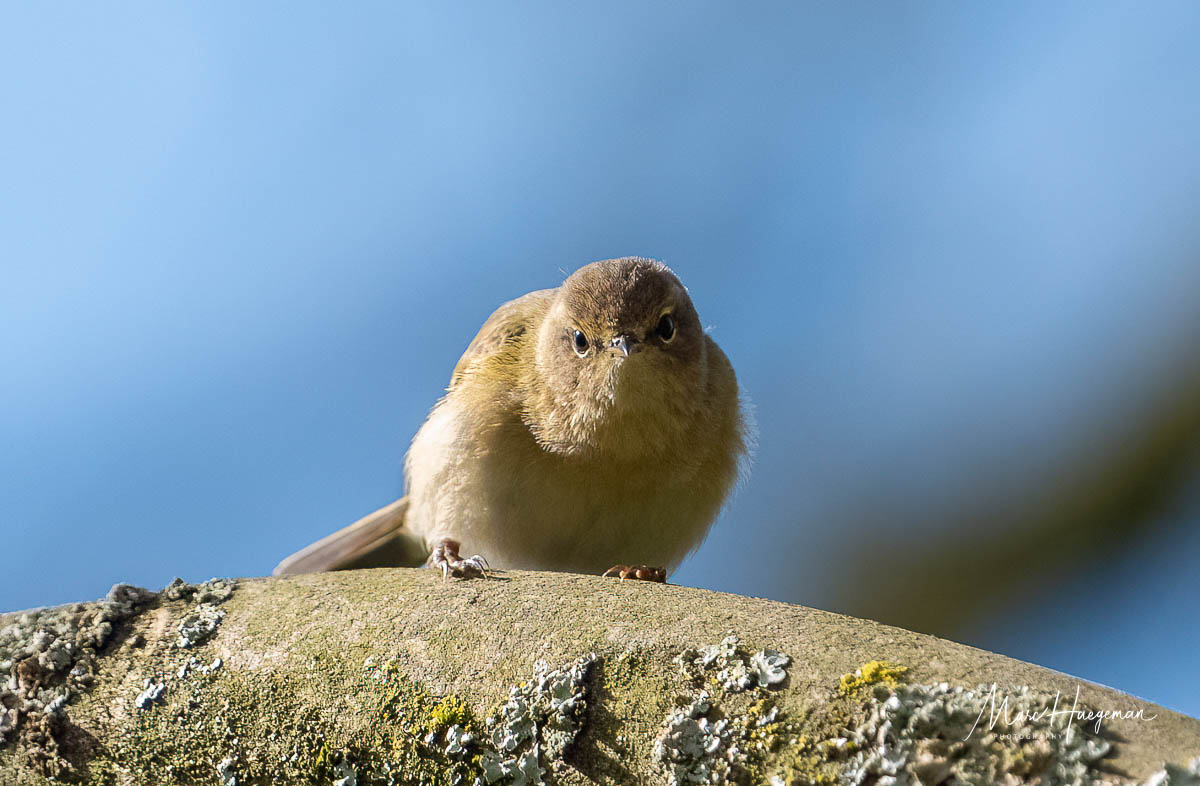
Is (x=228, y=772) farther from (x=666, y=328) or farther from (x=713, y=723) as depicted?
(x=666, y=328)

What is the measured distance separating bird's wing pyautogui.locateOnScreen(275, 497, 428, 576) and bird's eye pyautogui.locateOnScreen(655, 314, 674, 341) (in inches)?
71.1

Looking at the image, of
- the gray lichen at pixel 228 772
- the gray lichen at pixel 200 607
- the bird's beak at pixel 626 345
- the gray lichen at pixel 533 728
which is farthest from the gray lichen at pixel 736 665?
the bird's beak at pixel 626 345

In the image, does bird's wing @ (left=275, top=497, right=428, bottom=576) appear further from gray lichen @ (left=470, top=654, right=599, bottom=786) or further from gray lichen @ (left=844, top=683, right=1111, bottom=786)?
gray lichen @ (left=844, top=683, right=1111, bottom=786)

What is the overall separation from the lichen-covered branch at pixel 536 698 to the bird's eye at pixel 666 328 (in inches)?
87.7

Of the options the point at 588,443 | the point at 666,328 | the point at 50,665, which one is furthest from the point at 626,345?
the point at 50,665

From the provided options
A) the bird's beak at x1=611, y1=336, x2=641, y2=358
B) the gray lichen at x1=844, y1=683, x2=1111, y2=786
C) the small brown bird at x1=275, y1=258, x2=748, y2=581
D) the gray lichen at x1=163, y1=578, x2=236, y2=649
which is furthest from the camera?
the bird's beak at x1=611, y1=336, x2=641, y2=358

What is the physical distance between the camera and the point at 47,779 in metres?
2.17

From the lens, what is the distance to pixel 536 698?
2146 mm

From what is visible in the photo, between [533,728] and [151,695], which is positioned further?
[151,695]

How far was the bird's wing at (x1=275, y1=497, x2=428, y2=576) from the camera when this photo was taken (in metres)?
4.92

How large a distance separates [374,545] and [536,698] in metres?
3.15

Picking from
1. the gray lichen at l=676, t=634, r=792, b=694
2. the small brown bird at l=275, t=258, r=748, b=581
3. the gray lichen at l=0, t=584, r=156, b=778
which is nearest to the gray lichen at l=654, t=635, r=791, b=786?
the gray lichen at l=676, t=634, r=792, b=694

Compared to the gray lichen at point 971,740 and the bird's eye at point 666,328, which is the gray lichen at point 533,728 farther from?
the bird's eye at point 666,328

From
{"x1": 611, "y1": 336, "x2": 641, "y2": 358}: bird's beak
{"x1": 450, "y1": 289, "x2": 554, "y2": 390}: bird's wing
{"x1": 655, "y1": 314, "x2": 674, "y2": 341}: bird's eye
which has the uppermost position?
{"x1": 450, "y1": 289, "x2": 554, "y2": 390}: bird's wing
